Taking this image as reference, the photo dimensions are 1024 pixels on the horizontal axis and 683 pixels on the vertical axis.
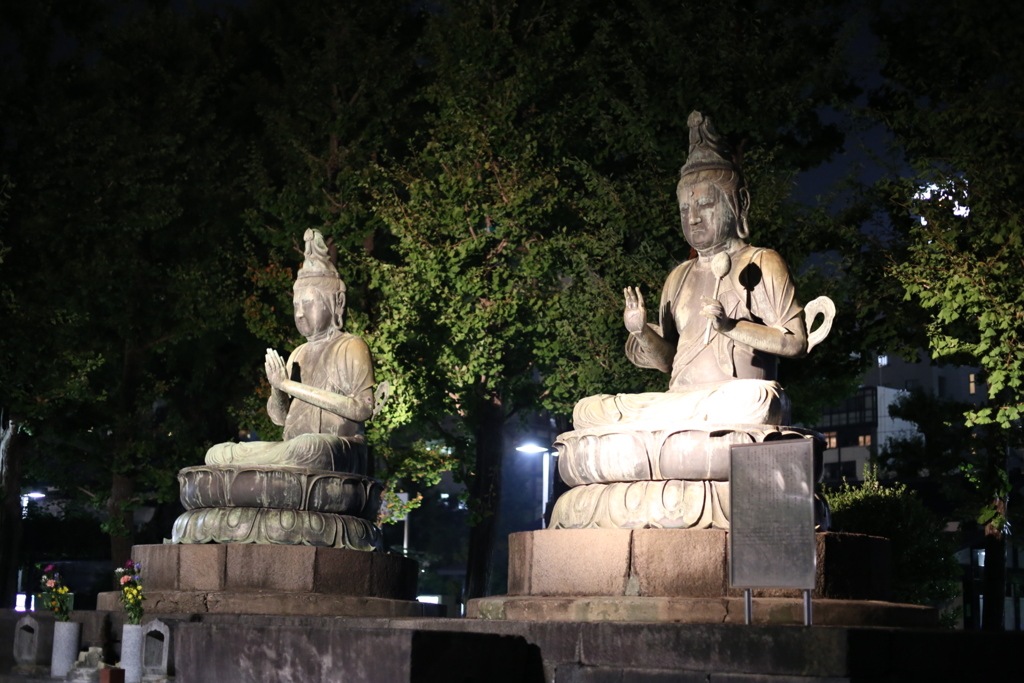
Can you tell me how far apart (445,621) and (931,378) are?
159ft

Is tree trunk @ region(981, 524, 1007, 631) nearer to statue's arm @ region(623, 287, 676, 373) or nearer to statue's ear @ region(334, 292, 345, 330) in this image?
statue's arm @ region(623, 287, 676, 373)

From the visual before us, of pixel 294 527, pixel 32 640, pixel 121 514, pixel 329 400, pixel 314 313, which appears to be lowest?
pixel 32 640

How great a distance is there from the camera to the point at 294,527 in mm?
12477

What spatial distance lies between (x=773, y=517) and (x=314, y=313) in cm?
761

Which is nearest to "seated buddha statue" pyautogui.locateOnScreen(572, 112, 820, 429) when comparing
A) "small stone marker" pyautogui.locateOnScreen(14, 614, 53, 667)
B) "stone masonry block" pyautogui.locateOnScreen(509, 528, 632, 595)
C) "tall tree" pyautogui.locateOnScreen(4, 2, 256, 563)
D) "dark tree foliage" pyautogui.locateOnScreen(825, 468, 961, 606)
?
"stone masonry block" pyautogui.locateOnScreen(509, 528, 632, 595)

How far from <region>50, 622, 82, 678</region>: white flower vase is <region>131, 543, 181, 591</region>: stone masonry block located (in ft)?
4.21

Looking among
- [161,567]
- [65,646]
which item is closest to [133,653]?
[65,646]

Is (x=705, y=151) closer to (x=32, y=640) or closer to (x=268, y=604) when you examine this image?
(x=268, y=604)

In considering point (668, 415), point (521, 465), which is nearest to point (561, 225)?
point (668, 415)

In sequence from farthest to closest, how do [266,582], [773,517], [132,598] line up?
[266,582], [132,598], [773,517]

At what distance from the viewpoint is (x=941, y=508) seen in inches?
1099

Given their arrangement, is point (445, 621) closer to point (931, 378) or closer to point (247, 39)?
point (247, 39)

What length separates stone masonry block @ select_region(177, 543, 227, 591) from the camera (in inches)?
488

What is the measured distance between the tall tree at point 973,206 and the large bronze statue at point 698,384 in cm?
536
